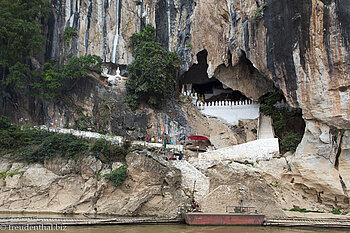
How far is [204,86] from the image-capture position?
30.2m

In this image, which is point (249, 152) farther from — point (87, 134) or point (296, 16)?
point (87, 134)

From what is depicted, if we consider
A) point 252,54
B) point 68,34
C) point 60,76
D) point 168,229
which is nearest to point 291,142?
point 252,54

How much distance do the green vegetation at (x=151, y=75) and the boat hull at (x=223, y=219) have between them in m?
11.1

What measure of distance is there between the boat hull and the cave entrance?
13.3 m

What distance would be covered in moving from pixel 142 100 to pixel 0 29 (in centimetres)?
1053

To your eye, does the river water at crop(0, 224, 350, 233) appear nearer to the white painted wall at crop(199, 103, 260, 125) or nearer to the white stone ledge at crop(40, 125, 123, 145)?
the white stone ledge at crop(40, 125, 123, 145)

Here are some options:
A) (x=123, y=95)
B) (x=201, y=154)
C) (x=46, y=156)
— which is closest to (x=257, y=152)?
(x=201, y=154)

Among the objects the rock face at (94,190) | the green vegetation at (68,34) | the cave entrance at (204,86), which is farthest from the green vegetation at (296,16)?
the green vegetation at (68,34)

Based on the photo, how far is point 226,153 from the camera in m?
20.3

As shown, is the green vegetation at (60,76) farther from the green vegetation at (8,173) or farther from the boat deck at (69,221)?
the boat deck at (69,221)

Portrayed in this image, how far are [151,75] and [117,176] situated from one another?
8.09 metres

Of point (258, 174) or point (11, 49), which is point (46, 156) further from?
point (258, 174)

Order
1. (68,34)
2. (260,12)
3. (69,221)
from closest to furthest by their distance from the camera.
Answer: (69,221) → (260,12) → (68,34)

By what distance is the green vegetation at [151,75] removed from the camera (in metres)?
24.0
